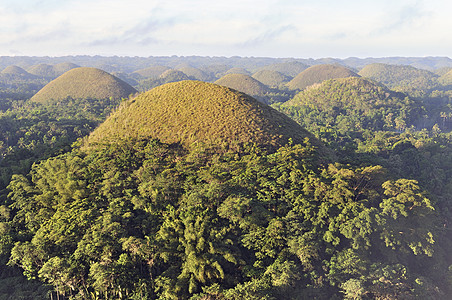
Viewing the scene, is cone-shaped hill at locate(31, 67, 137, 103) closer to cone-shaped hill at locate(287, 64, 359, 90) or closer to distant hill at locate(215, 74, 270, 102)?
distant hill at locate(215, 74, 270, 102)

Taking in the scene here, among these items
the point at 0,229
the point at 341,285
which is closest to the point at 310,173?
the point at 341,285

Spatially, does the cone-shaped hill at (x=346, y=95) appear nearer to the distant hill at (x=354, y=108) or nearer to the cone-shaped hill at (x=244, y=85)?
the distant hill at (x=354, y=108)

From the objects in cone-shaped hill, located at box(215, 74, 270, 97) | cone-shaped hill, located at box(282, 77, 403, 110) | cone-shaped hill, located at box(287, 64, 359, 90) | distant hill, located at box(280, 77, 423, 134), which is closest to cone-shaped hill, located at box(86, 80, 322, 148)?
distant hill, located at box(280, 77, 423, 134)

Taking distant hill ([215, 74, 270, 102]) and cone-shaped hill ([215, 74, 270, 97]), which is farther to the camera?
cone-shaped hill ([215, 74, 270, 97])

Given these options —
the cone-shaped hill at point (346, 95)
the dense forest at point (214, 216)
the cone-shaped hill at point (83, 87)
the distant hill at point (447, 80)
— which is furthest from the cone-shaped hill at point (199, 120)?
the distant hill at point (447, 80)

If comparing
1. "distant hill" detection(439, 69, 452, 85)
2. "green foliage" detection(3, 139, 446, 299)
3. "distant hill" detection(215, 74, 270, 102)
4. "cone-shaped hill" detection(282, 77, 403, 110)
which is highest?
"distant hill" detection(439, 69, 452, 85)

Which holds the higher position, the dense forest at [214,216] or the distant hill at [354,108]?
the distant hill at [354,108]
